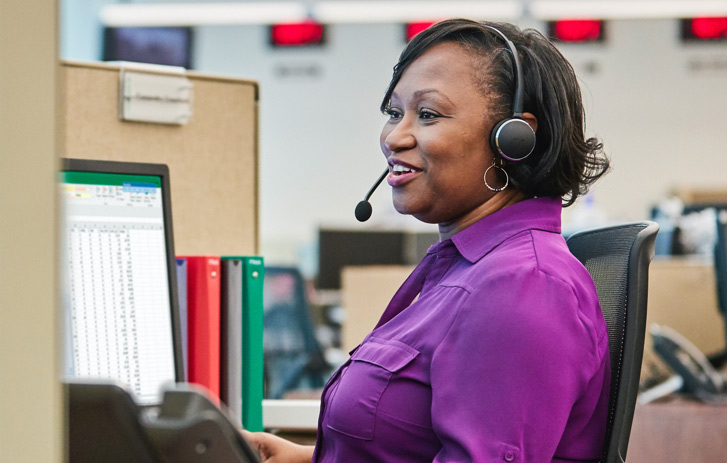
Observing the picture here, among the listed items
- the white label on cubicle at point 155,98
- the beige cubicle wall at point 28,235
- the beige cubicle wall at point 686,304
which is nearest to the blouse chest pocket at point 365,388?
the beige cubicle wall at point 28,235

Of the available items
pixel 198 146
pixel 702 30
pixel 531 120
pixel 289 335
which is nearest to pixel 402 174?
pixel 531 120

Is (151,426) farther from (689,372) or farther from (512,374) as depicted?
(689,372)

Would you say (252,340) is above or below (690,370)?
above

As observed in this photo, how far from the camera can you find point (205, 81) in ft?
5.15

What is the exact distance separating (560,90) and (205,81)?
0.75 meters

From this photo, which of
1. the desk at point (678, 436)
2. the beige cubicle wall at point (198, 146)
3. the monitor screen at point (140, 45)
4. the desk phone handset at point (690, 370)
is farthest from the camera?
the monitor screen at point (140, 45)

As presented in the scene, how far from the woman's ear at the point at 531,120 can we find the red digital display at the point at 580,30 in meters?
5.72

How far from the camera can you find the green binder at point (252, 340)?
1.33m

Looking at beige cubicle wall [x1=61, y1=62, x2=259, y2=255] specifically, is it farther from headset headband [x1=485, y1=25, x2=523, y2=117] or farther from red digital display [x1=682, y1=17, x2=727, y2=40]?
red digital display [x1=682, y1=17, x2=727, y2=40]

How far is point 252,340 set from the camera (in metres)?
1.33

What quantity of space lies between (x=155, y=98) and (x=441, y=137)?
644 millimetres

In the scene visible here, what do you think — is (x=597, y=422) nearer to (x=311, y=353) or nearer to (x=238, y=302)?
(x=238, y=302)

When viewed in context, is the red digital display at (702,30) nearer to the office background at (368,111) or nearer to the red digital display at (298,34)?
the office background at (368,111)

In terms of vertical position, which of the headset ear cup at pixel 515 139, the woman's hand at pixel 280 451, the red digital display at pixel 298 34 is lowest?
the woman's hand at pixel 280 451
